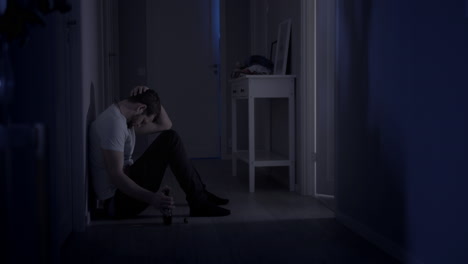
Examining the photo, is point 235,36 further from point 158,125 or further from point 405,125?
point 405,125

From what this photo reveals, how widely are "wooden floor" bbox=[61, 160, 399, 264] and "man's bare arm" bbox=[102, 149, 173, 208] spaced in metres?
0.17

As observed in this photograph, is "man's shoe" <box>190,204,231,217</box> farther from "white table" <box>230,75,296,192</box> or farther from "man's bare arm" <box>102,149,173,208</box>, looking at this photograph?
"white table" <box>230,75,296,192</box>

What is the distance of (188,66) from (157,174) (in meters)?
3.42

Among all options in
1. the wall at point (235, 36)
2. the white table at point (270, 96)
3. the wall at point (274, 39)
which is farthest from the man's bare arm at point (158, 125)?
the wall at point (235, 36)

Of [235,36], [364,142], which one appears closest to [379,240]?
[364,142]

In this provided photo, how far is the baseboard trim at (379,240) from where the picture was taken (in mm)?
2430

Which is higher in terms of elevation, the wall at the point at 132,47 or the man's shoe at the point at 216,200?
the wall at the point at 132,47

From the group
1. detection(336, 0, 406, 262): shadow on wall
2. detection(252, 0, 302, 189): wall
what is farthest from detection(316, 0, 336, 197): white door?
detection(336, 0, 406, 262): shadow on wall

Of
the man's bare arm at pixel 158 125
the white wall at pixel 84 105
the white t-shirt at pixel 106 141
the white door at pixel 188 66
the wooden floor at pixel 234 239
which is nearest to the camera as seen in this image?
the wooden floor at pixel 234 239

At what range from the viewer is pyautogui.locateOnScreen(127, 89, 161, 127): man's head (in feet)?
10.8

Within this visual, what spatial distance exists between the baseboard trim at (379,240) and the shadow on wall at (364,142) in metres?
0.01

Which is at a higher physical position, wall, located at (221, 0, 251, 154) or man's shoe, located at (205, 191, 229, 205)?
wall, located at (221, 0, 251, 154)

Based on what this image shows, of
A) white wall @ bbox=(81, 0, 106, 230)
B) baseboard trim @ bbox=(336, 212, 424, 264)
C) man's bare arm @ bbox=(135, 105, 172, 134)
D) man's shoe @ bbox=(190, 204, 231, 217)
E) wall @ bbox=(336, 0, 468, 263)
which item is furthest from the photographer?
man's bare arm @ bbox=(135, 105, 172, 134)

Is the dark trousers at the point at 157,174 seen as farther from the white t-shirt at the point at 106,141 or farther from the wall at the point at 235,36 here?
the wall at the point at 235,36
